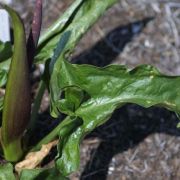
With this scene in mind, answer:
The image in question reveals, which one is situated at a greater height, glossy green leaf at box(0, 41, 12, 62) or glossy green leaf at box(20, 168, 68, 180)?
glossy green leaf at box(0, 41, 12, 62)

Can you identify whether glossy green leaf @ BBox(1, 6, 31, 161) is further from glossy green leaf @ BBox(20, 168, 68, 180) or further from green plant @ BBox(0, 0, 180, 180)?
glossy green leaf @ BBox(20, 168, 68, 180)

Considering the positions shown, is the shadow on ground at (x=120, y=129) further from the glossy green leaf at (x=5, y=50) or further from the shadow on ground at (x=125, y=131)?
the glossy green leaf at (x=5, y=50)

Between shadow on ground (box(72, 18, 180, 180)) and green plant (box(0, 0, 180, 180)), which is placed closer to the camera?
green plant (box(0, 0, 180, 180))

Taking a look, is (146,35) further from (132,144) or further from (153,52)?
(132,144)

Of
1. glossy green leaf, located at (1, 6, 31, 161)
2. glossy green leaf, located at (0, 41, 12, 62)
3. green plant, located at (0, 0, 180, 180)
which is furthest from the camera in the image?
glossy green leaf, located at (0, 41, 12, 62)

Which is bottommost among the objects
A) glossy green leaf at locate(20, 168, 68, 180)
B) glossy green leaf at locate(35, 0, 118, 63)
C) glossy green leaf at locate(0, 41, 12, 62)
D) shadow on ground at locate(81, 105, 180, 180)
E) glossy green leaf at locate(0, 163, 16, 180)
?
shadow on ground at locate(81, 105, 180, 180)

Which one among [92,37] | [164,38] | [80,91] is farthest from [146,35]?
[80,91]

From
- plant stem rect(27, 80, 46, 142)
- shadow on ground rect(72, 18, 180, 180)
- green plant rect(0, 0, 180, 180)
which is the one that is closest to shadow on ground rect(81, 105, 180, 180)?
shadow on ground rect(72, 18, 180, 180)

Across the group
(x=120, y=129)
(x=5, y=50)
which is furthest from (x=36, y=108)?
(x=120, y=129)
